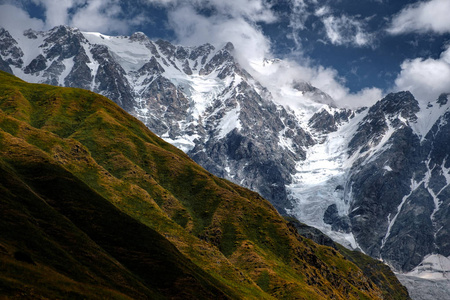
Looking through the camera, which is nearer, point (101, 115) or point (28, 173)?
point (28, 173)

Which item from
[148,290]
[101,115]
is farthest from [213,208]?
[148,290]

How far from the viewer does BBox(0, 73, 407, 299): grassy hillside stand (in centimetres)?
5494

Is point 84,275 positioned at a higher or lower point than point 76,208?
lower

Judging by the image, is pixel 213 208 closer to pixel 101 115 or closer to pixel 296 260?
pixel 296 260

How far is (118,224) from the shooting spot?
83250 millimetres

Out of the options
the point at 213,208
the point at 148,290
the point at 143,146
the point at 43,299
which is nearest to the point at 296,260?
the point at 213,208

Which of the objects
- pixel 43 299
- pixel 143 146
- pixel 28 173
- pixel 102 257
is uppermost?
pixel 143 146

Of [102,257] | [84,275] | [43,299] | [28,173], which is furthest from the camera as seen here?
[28,173]

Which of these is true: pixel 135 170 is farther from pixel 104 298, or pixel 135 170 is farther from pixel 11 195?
pixel 104 298

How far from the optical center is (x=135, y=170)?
5950 inches

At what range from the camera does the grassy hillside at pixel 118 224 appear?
180 ft

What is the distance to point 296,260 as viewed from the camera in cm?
14625

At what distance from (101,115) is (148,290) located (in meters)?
135

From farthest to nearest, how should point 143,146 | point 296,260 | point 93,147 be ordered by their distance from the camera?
point 143,146, point 93,147, point 296,260
